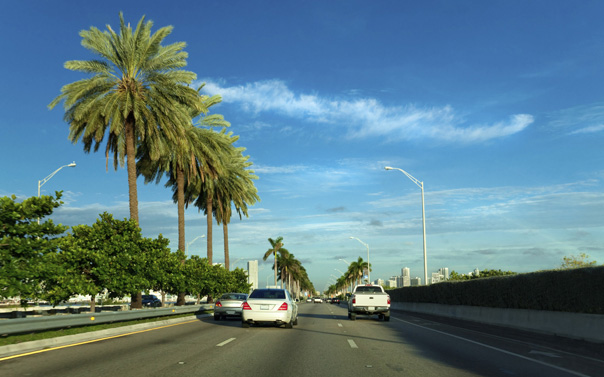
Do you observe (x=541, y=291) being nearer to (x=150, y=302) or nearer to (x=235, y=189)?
(x=235, y=189)

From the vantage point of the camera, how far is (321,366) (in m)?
10.4

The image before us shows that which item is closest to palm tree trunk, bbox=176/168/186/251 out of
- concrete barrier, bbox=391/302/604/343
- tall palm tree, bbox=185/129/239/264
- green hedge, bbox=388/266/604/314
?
tall palm tree, bbox=185/129/239/264

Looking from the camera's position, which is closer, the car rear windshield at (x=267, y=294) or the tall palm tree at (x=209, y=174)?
the car rear windshield at (x=267, y=294)

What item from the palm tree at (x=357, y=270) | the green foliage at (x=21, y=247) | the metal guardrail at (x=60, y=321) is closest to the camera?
the metal guardrail at (x=60, y=321)

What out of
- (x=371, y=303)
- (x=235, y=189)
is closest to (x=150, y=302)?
(x=235, y=189)

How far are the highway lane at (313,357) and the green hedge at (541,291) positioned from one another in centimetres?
215

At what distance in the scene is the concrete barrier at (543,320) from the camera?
1619 cm

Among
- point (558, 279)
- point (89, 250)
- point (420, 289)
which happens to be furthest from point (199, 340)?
point (420, 289)

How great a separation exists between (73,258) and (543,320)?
18.5 m

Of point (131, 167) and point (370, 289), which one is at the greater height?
point (131, 167)

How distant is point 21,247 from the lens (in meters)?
15.8

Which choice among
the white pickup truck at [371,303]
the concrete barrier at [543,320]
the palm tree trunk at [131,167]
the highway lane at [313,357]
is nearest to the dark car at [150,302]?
the palm tree trunk at [131,167]

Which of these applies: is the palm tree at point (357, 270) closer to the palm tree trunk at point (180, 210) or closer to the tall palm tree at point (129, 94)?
the palm tree trunk at point (180, 210)

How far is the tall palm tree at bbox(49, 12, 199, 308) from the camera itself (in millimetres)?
29078
